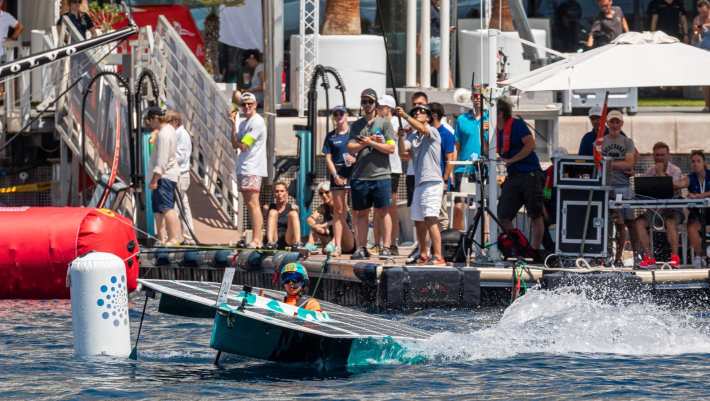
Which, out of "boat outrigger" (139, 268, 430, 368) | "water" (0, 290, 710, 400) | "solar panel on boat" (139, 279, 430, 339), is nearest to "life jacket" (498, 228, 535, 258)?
"water" (0, 290, 710, 400)

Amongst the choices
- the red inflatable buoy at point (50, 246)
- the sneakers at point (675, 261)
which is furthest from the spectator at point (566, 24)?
the red inflatable buoy at point (50, 246)

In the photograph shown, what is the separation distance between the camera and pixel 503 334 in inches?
603

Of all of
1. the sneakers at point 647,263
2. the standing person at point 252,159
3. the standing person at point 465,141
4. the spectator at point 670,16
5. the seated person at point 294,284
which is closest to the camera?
the seated person at point 294,284

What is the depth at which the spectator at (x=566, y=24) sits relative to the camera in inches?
1174

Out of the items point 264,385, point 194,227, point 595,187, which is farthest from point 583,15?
point 264,385

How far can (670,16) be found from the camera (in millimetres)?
27641

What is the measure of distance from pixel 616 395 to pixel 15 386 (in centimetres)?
466

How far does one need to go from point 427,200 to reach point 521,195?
1.23 meters

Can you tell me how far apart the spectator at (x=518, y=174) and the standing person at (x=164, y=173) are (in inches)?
163

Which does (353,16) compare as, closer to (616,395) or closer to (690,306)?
(690,306)

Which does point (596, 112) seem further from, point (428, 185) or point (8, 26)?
point (8, 26)

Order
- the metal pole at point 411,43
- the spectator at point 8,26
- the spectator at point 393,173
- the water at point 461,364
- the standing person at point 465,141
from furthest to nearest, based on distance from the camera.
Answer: the spectator at point 8,26 < the metal pole at point 411,43 < the standing person at point 465,141 < the spectator at point 393,173 < the water at point 461,364

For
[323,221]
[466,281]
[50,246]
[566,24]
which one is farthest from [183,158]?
[566,24]

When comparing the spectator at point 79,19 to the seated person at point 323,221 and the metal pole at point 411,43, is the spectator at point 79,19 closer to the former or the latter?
the metal pole at point 411,43
